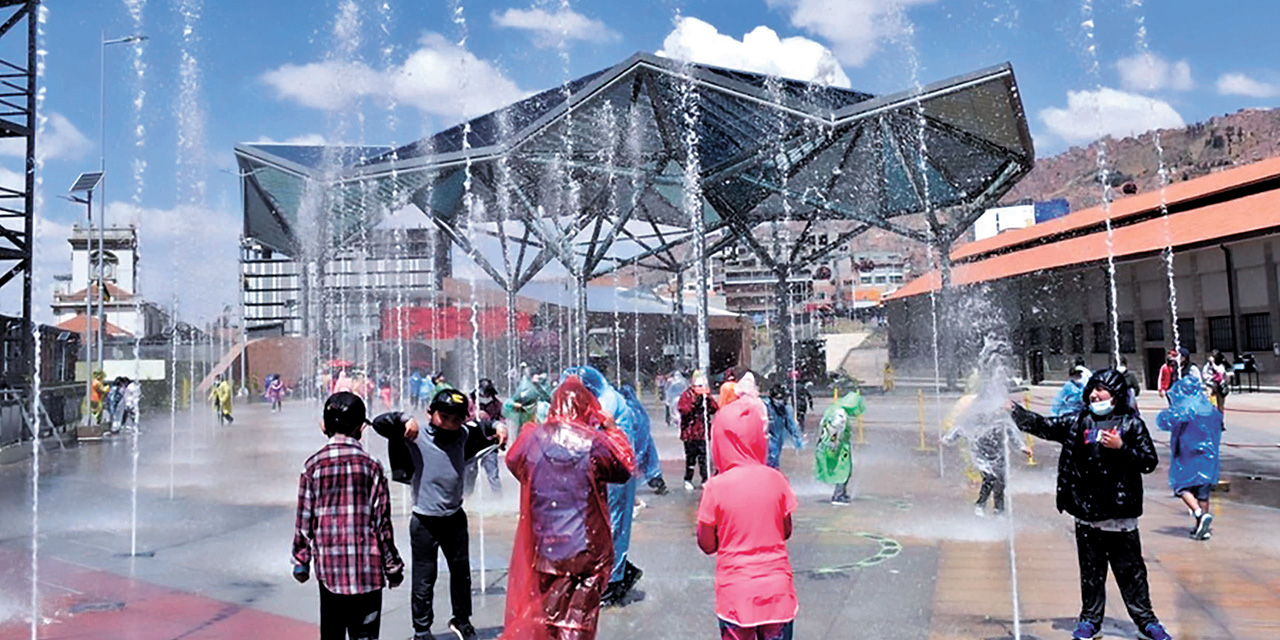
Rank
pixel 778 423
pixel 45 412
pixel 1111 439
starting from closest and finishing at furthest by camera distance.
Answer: pixel 1111 439 < pixel 778 423 < pixel 45 412

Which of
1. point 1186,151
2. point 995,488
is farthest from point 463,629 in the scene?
point 1186,151

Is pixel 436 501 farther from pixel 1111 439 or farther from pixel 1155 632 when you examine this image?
pixel 1155 632

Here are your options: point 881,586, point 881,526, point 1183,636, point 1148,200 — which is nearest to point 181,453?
point 881,526

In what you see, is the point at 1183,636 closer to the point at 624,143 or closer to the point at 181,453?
the point at 181,453

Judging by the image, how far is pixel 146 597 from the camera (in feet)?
20.8

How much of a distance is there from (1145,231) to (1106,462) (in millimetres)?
36073

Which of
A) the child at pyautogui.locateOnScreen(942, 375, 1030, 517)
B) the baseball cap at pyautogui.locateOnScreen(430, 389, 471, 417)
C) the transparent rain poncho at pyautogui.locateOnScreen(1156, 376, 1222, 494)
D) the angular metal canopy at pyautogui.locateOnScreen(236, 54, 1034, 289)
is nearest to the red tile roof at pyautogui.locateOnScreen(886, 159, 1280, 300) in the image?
the angular metal canopy at pyautogui.locateOnScreen(236, 54, 1034, 289)

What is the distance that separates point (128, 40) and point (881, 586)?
2087 centimetres

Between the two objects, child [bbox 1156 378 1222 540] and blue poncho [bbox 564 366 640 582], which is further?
child [bbox 1156 378 1222 540]

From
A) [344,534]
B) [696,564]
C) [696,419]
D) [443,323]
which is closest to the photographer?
[344,534]

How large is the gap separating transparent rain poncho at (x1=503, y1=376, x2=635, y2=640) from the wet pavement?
4.15 ft

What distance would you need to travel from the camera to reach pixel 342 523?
410 cm

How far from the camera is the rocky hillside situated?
512 feet

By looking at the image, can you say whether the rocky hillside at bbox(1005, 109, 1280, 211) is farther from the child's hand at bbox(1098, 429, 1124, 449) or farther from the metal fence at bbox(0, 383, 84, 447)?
the child's hand at bbox(1098, 429, 1124, 449)
